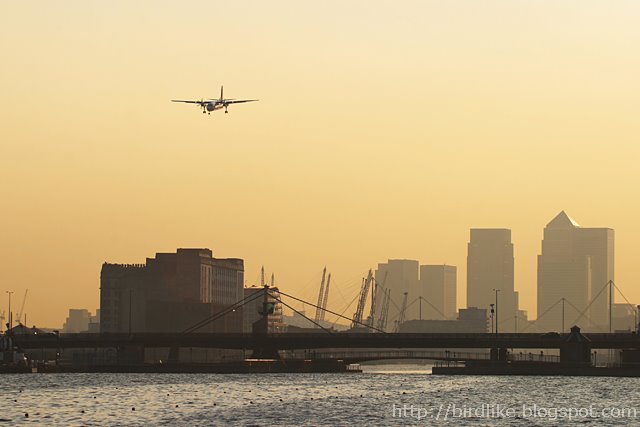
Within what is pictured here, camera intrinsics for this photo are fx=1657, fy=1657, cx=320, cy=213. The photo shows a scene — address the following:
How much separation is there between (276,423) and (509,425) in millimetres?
20741

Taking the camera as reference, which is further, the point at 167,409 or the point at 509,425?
the point at 167,409

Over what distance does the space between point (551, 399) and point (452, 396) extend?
1263 cm

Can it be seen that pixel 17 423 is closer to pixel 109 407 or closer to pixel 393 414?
pixel 109 407

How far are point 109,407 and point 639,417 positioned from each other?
52.8m

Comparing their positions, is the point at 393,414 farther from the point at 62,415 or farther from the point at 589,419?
the point at 62,415

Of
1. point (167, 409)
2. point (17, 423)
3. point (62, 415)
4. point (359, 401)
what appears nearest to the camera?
point (17, 423)

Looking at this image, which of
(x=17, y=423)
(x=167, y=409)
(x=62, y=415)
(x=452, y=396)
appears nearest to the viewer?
(x=17, y=423)

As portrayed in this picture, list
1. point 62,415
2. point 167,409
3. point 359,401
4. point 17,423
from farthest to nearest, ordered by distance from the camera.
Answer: point 359,401 < point 167,409 < point 62,415 < point 17,423

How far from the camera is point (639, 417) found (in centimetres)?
15850

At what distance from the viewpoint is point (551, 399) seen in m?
193

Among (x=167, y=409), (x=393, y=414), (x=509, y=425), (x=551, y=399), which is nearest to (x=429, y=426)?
(x=509, y=425)

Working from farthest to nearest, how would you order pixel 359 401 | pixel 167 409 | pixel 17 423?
pixel 359 401, pixel 167 409, pixel 17 423

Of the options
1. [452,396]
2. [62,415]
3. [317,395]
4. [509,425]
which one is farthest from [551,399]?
[62,415]

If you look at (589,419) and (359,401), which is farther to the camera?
(359,401)
